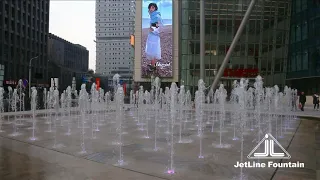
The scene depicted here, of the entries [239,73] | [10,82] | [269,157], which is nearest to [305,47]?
[239,73]

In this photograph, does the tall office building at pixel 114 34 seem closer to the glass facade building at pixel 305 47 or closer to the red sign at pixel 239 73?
the red sign at pixel 239 73

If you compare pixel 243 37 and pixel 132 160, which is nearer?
pixel 132 160

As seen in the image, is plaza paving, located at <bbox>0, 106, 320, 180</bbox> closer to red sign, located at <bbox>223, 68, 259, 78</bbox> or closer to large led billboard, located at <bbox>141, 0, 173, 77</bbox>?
red sign, located at <bbox>223, 68, 259, 78</bbox>

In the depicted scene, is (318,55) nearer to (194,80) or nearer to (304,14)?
(304,14)

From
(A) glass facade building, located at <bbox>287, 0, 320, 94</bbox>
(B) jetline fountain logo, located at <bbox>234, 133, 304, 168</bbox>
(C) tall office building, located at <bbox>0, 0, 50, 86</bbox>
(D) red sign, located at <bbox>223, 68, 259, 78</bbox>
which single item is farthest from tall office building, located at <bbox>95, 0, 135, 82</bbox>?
(B) jetline fountain logo, located at <bbox>234, 133, 304, 168</bbox>

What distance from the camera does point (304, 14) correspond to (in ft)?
123

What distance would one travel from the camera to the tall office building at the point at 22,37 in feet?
200

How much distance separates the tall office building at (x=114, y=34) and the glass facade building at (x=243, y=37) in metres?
53.0

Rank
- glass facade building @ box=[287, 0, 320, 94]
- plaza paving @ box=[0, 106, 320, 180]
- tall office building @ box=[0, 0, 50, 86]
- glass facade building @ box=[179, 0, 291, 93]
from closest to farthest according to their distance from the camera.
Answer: plaza paving @ box=[0, 106, 320, 180] < glass facade building @ box=[287, 0, 320, 94] < glass facade building @ box=[179, 0, 291, 93] < tall office building @ box=[0, 0, 50, 86]

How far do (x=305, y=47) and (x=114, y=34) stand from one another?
7155 cm

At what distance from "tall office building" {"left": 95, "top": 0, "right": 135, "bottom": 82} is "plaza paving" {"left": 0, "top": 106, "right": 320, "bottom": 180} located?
88931 mm

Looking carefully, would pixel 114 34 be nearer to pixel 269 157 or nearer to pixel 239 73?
pixel 239 73

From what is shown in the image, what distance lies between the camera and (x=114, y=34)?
99625 mm

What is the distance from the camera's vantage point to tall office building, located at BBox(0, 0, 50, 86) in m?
60.8
